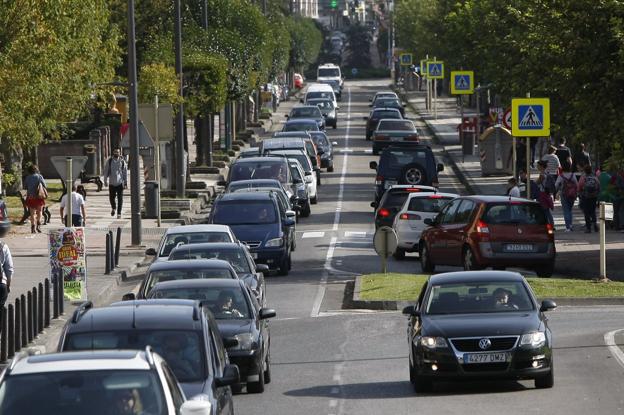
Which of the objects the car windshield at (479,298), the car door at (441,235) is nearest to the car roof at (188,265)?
the car windshield at (479,298)

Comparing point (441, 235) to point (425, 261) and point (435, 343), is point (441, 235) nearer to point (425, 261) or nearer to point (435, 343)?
point (425, 261)

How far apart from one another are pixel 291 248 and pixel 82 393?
26.3 metres

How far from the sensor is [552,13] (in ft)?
109

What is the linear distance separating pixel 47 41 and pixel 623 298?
16235mm

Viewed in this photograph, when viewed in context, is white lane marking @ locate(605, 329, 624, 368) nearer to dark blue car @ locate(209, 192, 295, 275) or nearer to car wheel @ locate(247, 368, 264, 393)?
car wheel @ locate(247, 368, 264, 393)

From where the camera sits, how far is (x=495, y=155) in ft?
190

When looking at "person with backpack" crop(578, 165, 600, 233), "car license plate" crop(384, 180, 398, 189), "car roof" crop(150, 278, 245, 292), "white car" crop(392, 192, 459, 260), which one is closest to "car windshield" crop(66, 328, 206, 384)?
"car roof" crop(150, 278, 245, 292)

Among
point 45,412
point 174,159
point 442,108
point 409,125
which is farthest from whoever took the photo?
point 442,108

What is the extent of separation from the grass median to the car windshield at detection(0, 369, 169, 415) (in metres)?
17.0

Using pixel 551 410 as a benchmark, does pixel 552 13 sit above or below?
above

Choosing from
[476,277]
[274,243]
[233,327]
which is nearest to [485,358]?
[476,277]

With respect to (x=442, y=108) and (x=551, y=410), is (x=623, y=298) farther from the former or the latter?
(x=442, y=108)

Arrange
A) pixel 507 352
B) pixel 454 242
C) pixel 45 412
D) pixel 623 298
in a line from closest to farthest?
pixel 45 412 → pixel 507 352 → pixel 623 298 → pixel 454 242

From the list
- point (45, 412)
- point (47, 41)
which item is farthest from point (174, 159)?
point (45, 412)
